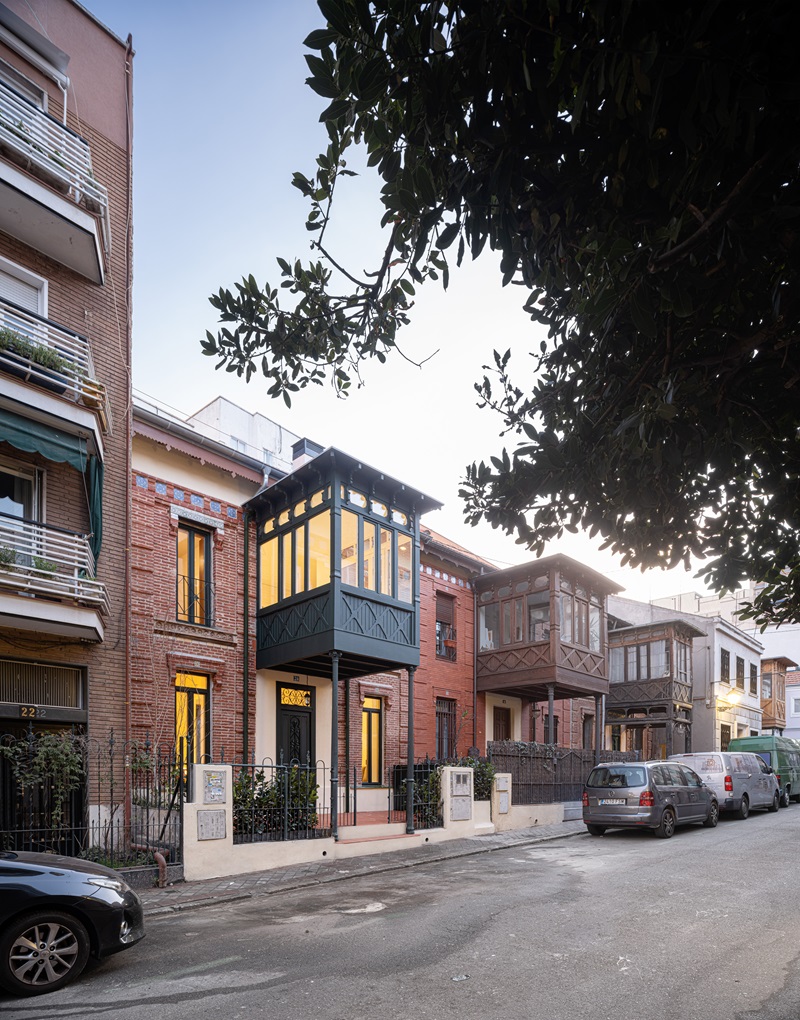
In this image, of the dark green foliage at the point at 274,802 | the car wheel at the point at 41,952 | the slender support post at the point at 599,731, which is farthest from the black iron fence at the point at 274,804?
the slender support post at the point at 599,731

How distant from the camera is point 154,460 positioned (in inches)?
604

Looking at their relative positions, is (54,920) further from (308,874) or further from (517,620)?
(517,620)

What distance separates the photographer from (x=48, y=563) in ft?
38.3

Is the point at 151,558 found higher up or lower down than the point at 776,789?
higher up

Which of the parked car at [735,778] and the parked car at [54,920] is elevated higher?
the parked car at [54,920]

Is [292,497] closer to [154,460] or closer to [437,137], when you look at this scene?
[154,460]

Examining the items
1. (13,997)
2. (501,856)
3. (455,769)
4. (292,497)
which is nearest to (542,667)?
(455,769)

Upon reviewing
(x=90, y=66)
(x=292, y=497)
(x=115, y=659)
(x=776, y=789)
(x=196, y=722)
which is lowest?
(x=776, y=789)

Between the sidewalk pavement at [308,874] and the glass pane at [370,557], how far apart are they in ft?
16.2

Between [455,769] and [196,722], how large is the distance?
210 inches

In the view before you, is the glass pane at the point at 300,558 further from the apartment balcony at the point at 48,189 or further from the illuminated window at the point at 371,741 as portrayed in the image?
the apartment balcony at the point at 48,189

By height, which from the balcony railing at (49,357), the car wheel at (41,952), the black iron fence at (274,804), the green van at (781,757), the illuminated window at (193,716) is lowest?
the green van at (781,757)

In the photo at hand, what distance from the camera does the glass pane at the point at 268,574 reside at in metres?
16.8

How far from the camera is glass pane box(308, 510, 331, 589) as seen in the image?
50.5 ft
